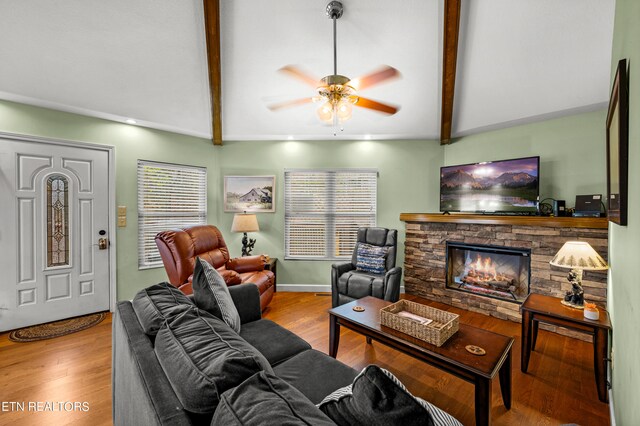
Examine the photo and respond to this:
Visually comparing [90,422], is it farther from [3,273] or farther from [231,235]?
[231,235]

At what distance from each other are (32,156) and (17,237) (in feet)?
2.96

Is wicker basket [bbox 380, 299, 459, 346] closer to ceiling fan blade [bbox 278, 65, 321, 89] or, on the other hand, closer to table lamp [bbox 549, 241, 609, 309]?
table lamp [bbox 549, 241, 609, 309]

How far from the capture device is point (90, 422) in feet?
5.81

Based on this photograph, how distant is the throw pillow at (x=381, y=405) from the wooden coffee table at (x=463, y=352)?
1004mm

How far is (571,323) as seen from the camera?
6.98ft

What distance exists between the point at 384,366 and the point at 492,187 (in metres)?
2.67

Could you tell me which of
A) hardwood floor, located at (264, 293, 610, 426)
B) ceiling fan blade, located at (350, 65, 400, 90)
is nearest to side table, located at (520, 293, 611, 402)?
hardwood floor, located at (264, 293, 610, 426)

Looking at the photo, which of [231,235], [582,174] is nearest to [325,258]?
[231,235]

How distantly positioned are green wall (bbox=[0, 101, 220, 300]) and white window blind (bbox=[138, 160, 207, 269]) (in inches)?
3.5

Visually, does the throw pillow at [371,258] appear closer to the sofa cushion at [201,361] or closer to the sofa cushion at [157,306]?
the sofa cushion at [157,306]

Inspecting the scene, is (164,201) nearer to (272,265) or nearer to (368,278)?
(272,265)

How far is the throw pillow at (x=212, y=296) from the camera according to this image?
166 cm

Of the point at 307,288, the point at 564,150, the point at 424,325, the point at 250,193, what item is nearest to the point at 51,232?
the point at 250,193

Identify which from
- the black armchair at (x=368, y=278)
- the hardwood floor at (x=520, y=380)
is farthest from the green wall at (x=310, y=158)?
the hardwood floor at (x=520, y=380)
